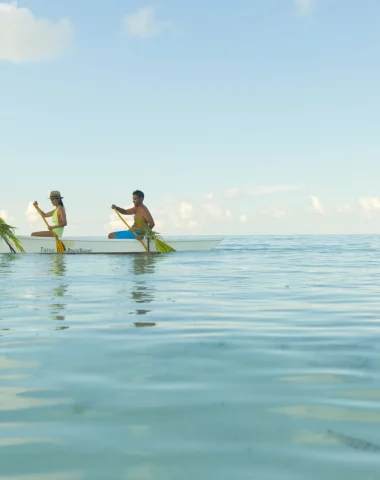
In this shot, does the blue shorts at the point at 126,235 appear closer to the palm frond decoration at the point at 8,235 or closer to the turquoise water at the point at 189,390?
the palm frond decoration at the point at 8,235

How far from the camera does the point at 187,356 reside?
4586mm

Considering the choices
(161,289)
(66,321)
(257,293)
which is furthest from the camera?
(161,289)

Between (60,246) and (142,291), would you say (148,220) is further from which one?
(142,291)

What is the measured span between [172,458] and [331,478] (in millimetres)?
642

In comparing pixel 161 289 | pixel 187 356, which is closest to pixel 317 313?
pixel 187 356

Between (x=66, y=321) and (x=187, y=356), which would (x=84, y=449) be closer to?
(x=187, y=356)

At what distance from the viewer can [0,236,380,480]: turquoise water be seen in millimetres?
2490

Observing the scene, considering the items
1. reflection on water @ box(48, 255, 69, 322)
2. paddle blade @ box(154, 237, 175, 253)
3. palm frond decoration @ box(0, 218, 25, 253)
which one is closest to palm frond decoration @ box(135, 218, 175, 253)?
paddle blade @ box(154, 237, 175, 253)

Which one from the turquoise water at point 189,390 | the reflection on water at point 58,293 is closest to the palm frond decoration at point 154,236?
the reflection on water at point 58,293

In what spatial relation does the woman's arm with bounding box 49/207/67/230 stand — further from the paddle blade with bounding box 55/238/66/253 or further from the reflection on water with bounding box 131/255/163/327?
the reflection on water with bounding box 131/255/163/327

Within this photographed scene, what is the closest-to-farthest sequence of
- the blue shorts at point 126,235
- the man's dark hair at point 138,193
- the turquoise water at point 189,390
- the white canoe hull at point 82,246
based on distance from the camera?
the turquoise water at point 189,390, the white canoe hull at point 82,246, the man's dark hair at point 138,193, the blue shorts at point 126,235

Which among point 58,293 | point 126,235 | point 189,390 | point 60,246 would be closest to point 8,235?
point 60,246

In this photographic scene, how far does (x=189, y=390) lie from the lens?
3582 millimetres

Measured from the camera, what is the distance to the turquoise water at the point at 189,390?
249 centimetres
